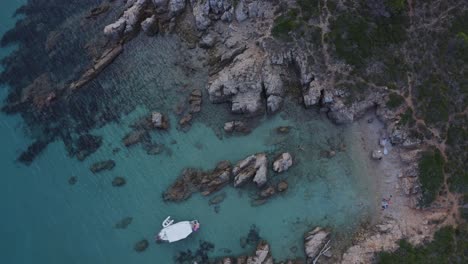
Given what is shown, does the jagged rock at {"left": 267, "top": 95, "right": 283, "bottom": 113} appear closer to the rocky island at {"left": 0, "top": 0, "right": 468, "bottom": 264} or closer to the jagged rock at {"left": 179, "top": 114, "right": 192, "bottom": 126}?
the rocky island at {"left": 0, "top": 0, "right": 468, "bottom": 264}

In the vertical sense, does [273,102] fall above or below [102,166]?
above

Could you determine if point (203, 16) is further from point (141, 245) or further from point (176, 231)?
point (141, 245)

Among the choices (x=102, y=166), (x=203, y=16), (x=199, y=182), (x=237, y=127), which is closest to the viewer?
(x=199, y=182)

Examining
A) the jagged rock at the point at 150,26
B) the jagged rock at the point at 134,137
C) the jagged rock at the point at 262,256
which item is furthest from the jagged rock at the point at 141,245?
the jagged rock at the point at 150,26

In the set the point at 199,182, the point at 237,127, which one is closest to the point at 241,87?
the point at 237,127

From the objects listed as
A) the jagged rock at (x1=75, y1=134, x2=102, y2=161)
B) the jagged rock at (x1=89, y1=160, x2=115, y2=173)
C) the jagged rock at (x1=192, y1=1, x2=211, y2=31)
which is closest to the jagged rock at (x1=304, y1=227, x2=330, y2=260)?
the jagged rock at (x1=89, y1=160, x2=115, y2=173)

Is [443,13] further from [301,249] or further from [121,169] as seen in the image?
[121,169]
